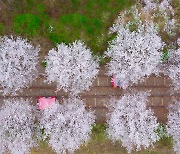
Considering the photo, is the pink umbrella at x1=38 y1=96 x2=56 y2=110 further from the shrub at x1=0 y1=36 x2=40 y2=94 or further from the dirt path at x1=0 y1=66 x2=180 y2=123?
the shrub at x1=0 y1=36 x2=40 y2=94

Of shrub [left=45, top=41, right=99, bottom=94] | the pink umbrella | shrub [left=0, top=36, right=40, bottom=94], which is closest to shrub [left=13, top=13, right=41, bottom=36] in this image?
shrub [left=0, top=36, right=40, bottom=94]

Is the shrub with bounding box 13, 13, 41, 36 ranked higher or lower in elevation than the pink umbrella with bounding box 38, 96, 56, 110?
higher

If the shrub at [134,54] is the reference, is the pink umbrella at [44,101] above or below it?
below

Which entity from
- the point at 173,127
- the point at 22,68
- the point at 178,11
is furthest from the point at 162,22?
the point at 22,68

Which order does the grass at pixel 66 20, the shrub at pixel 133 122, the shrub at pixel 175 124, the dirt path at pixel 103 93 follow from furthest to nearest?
the grass at pixel 66 20
the dirt path at pixel 103 93
the shrub at pixel 175 124
the shrub at pixel 133 122

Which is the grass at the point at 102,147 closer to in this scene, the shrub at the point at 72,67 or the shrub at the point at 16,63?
the shrub at the point at 72,67

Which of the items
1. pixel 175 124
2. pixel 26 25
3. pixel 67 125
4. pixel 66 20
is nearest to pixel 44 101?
pixel 67 125

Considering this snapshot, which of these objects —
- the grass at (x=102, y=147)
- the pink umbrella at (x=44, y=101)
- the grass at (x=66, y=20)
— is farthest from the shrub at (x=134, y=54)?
the pink umbrella at (x=44, y=101)

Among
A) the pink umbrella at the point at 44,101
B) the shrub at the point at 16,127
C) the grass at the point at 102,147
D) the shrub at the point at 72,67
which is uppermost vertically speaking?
the shrub at the point at 72,67
